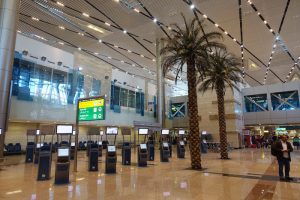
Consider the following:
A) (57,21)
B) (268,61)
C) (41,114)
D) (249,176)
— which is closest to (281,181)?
(249,176)

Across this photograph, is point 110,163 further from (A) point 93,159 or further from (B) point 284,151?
(B) point 284,151

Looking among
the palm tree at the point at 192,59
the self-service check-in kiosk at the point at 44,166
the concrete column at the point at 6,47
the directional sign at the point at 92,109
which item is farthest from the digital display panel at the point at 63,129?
the palm tree at the point at 192,59

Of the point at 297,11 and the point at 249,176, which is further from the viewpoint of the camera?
the point at 297,11

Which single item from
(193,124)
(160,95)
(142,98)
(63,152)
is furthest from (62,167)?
(142,98)

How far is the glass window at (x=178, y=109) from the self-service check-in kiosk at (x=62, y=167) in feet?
87.9

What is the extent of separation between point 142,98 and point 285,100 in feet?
56.8

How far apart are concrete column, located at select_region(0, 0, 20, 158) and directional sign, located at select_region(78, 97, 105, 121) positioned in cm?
462

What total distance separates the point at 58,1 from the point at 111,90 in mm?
10988

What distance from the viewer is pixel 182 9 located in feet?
54.5

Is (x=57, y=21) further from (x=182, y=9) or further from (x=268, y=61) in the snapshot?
(x=268, y=61)

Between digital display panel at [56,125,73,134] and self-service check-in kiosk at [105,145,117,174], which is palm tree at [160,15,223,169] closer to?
self-service check-in kiosk at [105,145,117,174]

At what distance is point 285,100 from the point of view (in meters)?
27.4

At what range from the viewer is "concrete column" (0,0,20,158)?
11.3 m

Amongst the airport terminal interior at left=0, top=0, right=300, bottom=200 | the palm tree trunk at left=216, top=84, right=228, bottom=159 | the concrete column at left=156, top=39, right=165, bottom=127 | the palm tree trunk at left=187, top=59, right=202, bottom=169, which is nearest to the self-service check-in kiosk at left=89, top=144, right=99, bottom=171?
the airport terminal interior at left=0, top=0, right=300, bottom=200
